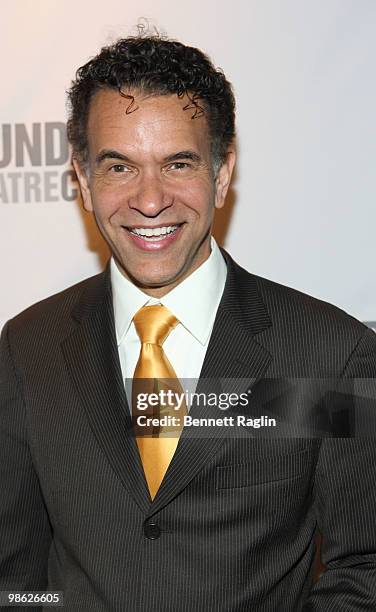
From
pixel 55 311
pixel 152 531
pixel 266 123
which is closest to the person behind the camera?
pixel 152 531

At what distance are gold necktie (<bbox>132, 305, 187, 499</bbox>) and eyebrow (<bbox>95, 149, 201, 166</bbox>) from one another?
258mm

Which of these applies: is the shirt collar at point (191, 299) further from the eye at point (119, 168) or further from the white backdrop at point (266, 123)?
the white backdrop at point (266, 123)

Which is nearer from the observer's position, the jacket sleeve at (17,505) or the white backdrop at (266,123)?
the jacket sleeve at (17,505)

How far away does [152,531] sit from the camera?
4.80ft

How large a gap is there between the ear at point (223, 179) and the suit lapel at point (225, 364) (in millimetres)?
143

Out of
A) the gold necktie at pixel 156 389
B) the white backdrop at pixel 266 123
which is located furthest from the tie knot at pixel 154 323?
the white backdrop at pixel 266 123

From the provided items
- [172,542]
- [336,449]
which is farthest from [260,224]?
[172,542]

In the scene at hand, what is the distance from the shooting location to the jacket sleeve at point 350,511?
1453 mm

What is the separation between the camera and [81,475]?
1.53 meters

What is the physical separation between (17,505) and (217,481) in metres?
0.38

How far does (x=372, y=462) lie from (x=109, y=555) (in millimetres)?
449

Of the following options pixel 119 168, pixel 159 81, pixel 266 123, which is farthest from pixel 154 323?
pixel 266 123

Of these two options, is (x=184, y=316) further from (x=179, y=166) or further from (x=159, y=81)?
(x=159, y=81)

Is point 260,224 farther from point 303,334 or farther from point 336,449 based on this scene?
point 336,449
